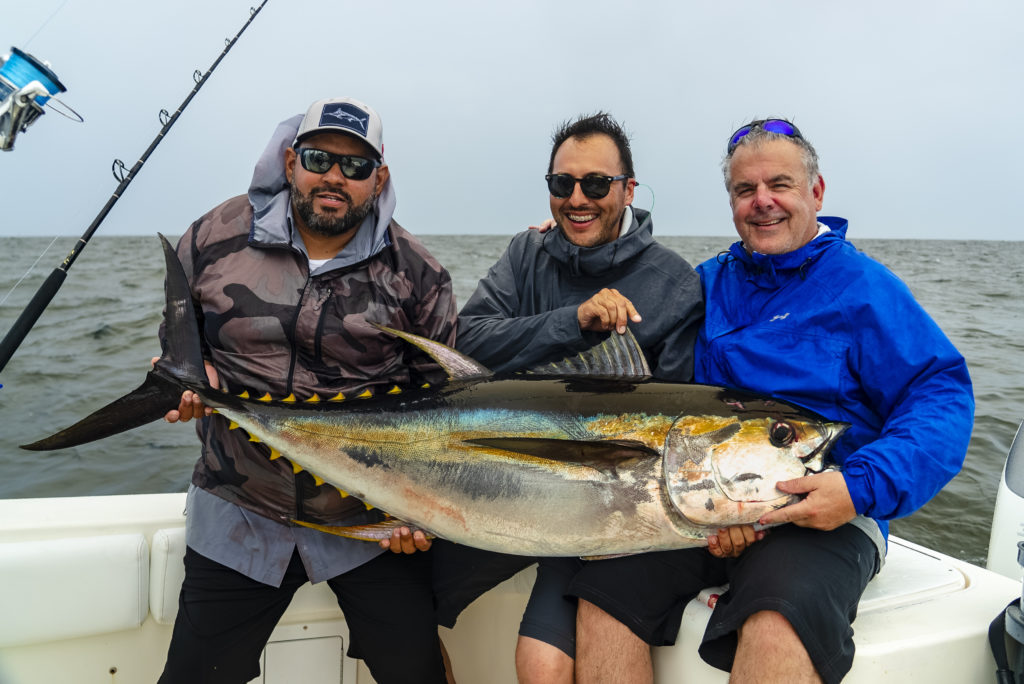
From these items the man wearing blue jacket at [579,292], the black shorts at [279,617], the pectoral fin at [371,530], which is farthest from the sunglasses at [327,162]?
the black shorts at [279,617]

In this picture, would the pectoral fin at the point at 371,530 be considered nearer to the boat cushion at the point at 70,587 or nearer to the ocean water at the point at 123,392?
the boat cushion at the point at 70,587

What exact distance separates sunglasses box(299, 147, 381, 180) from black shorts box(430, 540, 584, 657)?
1.44m

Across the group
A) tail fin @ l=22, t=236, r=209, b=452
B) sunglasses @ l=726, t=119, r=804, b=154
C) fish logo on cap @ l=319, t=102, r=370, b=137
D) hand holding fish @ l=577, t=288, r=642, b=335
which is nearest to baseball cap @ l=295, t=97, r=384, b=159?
fish logo on cap @ l=319, t=102, r=370, b=137

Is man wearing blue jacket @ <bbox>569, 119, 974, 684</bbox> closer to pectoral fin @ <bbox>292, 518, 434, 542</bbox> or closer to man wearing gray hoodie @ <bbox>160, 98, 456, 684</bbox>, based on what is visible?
pectoral fin @ <bbox>292, 518, 434, 542</bbox>

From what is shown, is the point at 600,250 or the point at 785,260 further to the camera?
the point at 600,250

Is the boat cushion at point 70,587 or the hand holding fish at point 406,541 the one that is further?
the boat cushion at point 70,587

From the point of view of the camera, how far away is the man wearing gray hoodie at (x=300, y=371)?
2471 millimetres

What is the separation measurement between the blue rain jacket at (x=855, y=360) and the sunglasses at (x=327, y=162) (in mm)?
1451

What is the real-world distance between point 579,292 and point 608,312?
1.66 feet

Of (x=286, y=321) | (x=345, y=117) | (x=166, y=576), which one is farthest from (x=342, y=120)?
(x=166, y=576)

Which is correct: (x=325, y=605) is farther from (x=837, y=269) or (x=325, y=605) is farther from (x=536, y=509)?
(x=837, y=269)

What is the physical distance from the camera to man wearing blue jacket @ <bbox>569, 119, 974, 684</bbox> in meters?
1.87

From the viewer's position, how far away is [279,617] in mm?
2586

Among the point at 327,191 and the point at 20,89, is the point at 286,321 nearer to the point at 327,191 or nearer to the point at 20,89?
the point at 327,191
